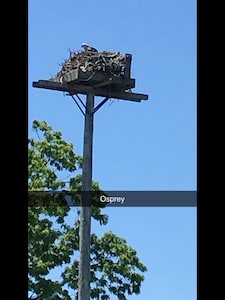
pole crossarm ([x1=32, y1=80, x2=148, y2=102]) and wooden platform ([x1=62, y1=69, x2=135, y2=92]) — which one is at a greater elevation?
wooden platform ([x1=62, y1=69, x2=135, y2=92])

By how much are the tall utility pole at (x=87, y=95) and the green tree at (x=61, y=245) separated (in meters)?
0.03

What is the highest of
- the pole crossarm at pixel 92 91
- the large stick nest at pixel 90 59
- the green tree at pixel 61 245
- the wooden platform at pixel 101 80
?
the large stick nest at pixel 90 59

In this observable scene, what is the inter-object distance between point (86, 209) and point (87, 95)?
299mm

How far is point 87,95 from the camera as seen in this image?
1291 millimetres

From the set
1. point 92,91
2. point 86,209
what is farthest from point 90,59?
point 86,209

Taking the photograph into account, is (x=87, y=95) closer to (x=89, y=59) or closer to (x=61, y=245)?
(x=89, y=59)

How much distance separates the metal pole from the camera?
3.80ft

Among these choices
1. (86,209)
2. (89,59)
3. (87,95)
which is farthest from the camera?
(89,59)

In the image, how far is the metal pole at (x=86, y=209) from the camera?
116 centimetres

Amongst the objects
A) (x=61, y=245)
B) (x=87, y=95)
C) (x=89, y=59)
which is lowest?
(x=61, y=245)

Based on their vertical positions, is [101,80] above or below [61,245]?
above

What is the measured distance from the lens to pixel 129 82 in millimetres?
1406
